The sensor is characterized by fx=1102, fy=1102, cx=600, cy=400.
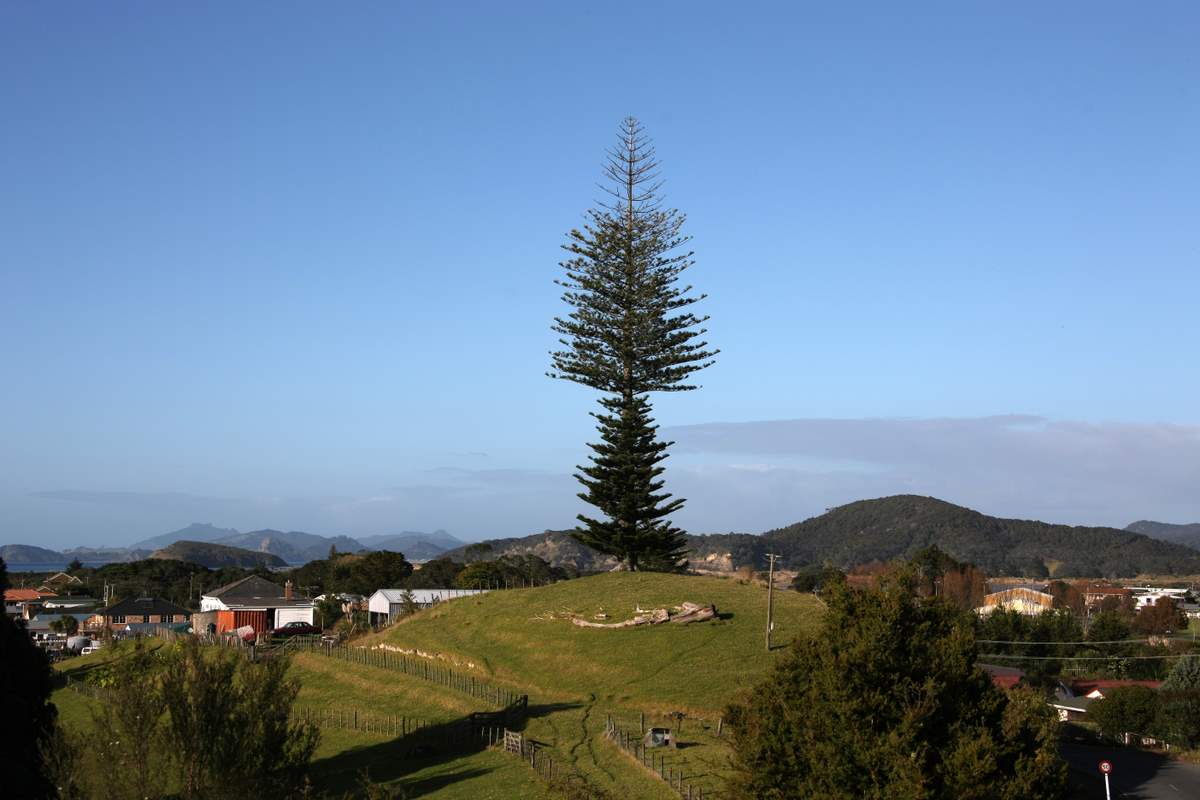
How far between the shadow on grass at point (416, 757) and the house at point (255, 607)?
99.1 feet

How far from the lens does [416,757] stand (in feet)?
114

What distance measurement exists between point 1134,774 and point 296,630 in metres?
42.8

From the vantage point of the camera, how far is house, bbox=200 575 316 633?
66812 mm

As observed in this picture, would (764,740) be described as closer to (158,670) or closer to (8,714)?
(158,670)

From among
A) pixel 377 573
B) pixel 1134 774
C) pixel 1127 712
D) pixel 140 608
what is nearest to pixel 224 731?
pixel 1134 774

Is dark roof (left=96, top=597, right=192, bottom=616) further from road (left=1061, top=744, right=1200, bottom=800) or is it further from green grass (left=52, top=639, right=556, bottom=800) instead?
road (left=1061, top=744, right=1200, bottom=800)

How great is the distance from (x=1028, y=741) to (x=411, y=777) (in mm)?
18916

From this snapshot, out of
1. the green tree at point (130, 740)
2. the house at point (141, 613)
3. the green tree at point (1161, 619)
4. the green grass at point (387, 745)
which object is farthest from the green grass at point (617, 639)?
the green tree at point (1161, 619)

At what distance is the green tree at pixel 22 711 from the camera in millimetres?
27000

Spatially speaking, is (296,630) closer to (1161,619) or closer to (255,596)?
(255,596)

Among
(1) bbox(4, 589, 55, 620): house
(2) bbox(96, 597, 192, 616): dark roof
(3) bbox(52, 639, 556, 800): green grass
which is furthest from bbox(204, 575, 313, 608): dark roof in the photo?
(1) bbox(4, 589, 55, 620): house

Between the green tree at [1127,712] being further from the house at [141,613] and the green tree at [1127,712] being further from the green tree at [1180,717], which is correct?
the house at [141,613]

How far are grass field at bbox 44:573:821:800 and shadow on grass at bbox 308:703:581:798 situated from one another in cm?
8

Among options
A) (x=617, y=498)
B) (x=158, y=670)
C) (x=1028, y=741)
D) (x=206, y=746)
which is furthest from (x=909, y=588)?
(x=617, y=498)
